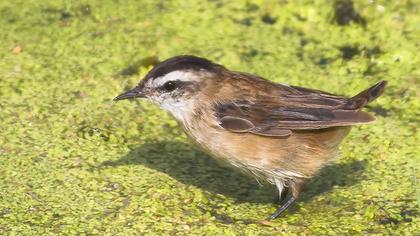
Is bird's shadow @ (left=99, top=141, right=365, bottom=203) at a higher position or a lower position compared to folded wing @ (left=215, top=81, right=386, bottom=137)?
lower

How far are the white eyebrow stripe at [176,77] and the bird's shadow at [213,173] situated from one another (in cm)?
91

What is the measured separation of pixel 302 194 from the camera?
753 centimetres

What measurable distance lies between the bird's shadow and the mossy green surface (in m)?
0.02

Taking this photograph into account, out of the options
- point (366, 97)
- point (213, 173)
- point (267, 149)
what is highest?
point (366, 97)

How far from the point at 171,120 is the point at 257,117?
66.2 inches

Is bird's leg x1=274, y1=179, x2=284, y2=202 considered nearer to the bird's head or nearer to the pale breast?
the pale breast

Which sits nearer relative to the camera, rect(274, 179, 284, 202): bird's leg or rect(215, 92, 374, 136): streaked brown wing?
rect(215, 92, 374, 136): streaked brown wing

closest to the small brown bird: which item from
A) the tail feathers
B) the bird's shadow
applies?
the tail feathers

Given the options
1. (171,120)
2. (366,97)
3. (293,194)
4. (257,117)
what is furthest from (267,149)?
(171,120)

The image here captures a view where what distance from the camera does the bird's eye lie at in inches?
282

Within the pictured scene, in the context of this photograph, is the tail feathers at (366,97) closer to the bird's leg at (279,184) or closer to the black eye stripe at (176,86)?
the bird's leg at (279,184)

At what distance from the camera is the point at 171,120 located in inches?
335

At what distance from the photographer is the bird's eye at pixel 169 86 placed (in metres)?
7.17

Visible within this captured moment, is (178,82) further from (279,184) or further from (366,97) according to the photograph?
→ (366,97)
